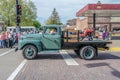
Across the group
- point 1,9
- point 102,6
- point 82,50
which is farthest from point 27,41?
point 1,9

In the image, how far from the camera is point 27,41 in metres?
17.3

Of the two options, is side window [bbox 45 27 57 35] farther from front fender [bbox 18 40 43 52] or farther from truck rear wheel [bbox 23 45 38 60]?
truck rear wheel [bbox 23 45 38 60]

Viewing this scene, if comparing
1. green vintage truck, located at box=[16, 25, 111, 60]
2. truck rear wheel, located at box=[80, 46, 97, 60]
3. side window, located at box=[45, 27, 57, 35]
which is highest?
side window, located at box=[45, 27, 57, 35]

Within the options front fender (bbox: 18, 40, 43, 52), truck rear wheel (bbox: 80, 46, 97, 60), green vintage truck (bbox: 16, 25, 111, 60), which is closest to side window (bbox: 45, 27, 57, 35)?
green vintage truck (bbox: 16, 25, 111, 60)

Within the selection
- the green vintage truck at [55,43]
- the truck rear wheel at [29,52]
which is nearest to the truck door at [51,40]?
the green vintage truck at [55,43]

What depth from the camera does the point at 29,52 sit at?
17.2m

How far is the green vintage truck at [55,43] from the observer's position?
17.3 metres

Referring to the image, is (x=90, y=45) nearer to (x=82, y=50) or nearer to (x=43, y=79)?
(x=82, y=50)

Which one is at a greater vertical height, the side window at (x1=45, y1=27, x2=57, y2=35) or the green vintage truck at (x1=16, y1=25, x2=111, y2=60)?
the side window at (x1=45, y1=27, x2=57, y2=35)

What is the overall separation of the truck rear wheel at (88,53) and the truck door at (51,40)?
4.40 feet

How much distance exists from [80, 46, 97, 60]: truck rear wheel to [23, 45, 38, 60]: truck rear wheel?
8.40ft

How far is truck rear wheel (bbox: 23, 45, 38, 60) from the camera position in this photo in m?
17.2

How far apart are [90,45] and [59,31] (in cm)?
191

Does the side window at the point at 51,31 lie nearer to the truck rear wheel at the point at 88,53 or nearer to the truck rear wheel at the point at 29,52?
the truck rear wheel at the point at 29,52
